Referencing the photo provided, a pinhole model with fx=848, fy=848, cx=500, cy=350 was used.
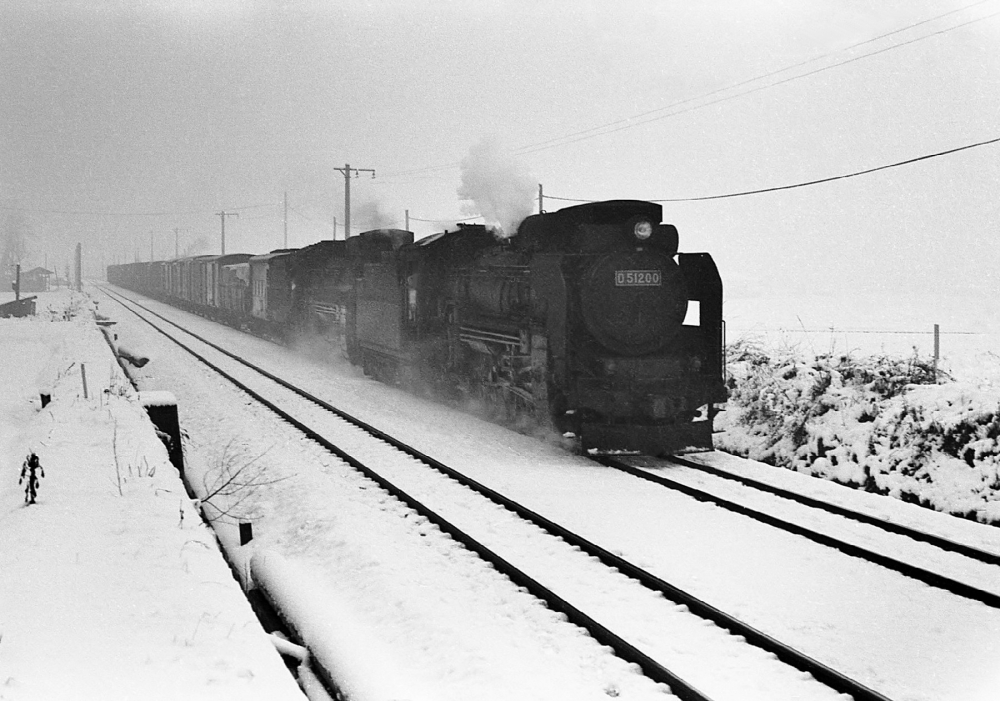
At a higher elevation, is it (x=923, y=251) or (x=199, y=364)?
(x=923, y=251)

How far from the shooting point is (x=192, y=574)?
548 centimetres

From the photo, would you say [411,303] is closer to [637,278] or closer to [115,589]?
[637,278]

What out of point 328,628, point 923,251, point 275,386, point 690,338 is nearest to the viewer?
point 328,628

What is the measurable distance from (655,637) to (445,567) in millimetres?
1969

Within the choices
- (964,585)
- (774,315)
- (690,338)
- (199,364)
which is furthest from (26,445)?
(774,315)

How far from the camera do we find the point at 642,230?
443 inches

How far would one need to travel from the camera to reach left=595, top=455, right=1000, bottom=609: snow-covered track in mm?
5957

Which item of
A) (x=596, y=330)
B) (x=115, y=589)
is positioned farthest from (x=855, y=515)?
(x=115, y=589)

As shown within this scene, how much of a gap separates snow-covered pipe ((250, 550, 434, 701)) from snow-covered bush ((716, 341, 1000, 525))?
20.8 ft

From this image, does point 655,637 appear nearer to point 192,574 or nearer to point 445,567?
point 445,567

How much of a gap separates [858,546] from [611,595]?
2.26m

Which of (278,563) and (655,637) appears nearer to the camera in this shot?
(655,637)

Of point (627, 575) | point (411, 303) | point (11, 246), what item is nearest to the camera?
point (627, 575)

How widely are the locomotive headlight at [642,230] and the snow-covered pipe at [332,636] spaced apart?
21.5ft
